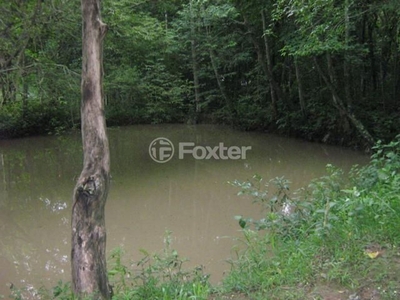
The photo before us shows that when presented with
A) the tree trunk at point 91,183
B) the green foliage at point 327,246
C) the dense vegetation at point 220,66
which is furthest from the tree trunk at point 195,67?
the green foliage at point 327,246

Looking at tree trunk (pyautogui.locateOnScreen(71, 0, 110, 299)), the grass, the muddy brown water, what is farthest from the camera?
the muddy brown water

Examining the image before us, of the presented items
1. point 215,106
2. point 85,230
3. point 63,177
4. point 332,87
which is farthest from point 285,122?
point 85,230

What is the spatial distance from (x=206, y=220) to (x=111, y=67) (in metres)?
9.45

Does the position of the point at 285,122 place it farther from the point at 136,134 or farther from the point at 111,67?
the point at 111,67

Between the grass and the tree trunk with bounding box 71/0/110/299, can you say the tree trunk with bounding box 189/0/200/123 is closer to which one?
the tree trunk with bounding box 71/0/110/299

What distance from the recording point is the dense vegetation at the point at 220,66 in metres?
6.26

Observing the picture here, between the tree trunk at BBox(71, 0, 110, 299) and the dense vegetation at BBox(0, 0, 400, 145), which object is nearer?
the tree trunk at BBox(71, 0, 110, 299)

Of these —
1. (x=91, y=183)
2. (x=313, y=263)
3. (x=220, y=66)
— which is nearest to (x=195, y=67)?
(x=220, y=66)

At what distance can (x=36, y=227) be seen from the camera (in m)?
5.18

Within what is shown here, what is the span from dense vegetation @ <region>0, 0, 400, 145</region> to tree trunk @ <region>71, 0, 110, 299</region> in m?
2.62

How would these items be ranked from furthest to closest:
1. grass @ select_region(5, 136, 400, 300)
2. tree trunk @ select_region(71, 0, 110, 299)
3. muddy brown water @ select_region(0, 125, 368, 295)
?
muddy brown water @ select_region(0, 125, 368, 295) → tree trunk @ select_region(71, 0, 110, 299) → grass @ select_region(5, 136, 400, 300)

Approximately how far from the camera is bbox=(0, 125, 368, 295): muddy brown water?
166 inches

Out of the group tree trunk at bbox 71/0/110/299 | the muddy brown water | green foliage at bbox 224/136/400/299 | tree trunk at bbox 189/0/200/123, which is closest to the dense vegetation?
tree trunk at bbox 189/0/200/123

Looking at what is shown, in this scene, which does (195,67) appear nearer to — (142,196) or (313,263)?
(142,196)
